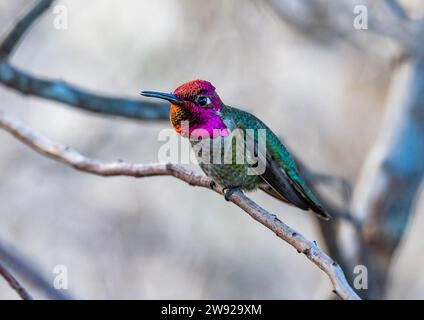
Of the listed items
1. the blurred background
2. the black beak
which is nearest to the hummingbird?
the black beak

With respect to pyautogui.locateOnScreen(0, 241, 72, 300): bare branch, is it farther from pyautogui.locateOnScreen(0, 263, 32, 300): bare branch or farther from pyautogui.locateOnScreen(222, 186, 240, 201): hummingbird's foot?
pyautogui.locateOnScreen(0, 263, 32, 300): bare branch

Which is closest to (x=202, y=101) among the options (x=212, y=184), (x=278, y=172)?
(x=212, y=184)

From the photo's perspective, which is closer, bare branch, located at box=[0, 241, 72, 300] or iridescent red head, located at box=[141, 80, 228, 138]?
iridescent red head, located at box=[141, 80, 228, 138]

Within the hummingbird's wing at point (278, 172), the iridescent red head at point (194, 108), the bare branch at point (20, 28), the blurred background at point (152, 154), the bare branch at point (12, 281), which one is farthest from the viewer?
the blurred background at point (152, 154)

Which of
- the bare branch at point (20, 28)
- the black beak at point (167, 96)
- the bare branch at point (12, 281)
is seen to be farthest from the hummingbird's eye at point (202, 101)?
the bare branch at point (20, 28)

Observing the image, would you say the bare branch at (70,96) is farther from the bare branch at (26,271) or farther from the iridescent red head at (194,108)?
the iridescent red head at (194,108)
